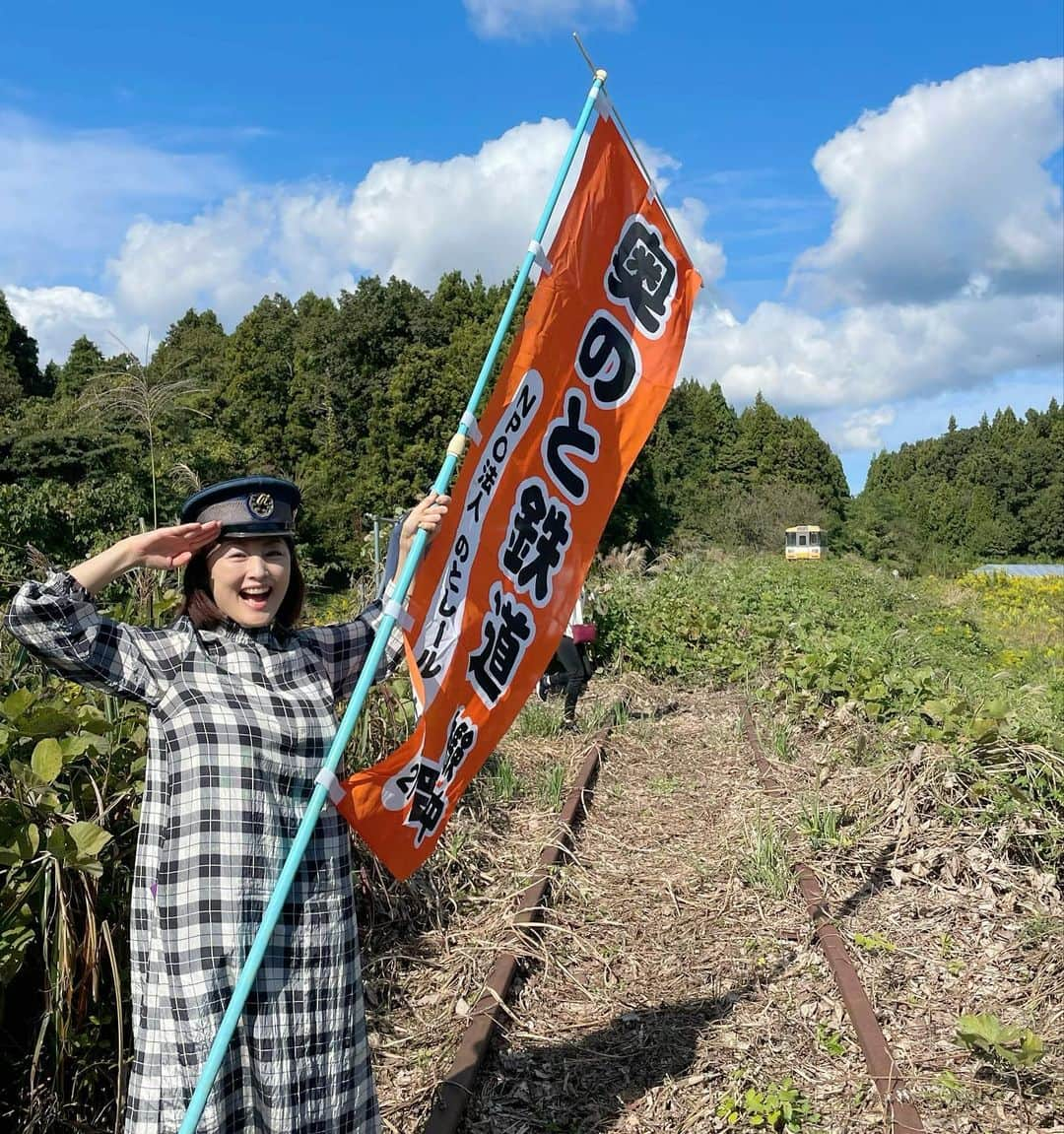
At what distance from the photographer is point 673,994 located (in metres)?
4.20

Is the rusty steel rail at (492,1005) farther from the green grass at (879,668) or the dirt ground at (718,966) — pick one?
the green grass at (879,668)

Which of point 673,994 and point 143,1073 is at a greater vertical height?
point 143,1073

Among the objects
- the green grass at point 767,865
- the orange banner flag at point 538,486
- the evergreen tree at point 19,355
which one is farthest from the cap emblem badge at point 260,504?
the evergreen tree at point 19,355

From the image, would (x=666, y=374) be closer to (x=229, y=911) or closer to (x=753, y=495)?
(x=229, y=911)

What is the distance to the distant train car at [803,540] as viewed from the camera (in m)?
35.9

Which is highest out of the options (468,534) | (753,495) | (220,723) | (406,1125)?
(753,495)

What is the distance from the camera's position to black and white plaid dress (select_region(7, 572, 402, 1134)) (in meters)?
2.08

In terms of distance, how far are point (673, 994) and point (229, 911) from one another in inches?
105

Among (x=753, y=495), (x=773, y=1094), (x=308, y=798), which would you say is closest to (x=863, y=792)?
(x=773, y=1094)

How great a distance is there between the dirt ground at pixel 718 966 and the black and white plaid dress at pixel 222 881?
1.43 meters

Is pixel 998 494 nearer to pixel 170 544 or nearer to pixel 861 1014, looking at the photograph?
pixel 861 1014

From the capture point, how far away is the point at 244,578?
7.48ft

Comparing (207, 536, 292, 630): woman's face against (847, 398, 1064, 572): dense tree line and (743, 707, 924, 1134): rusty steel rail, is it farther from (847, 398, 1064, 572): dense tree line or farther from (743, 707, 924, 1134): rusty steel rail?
(847, 398, 1064, 572): dense tree line

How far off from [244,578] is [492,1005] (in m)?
2.45
